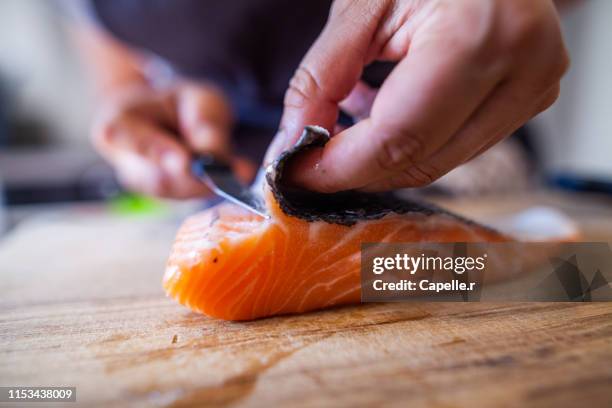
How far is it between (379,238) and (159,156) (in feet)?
4.38

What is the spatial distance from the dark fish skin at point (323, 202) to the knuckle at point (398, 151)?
128mm

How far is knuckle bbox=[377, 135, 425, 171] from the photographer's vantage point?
78cm

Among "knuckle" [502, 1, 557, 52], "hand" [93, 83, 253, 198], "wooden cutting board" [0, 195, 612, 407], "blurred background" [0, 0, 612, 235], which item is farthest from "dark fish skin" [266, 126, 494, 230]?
"blurred background" [0, 0, 612, 235]

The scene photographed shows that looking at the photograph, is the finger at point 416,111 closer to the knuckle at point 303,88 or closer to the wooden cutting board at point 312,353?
the knuckle at point 303,88

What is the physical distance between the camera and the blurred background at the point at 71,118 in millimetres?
3844

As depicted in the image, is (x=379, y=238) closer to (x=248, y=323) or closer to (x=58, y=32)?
(x=248, y=323)

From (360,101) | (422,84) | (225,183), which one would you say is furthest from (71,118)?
(422,84)

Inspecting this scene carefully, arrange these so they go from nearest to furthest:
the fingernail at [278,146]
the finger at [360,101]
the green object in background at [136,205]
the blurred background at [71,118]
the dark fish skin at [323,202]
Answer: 1. the dark fish skin at [323,202]
2. the fingernail at [278,146]
3. the finger at [360,101]
4. the green object in background at [136,205]
5. the blurred background at [71,118]

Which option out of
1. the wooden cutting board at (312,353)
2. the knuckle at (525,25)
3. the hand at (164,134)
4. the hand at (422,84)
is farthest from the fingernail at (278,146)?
the hand at (164,134)

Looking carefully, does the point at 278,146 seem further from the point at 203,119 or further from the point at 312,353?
the point at 203,119

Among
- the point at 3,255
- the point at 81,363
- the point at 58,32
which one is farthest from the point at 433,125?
the point at 58,32

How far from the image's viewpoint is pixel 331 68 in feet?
3.00

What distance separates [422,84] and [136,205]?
276 centimetres

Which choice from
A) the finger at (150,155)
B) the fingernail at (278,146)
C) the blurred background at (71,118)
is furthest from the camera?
the blurred background at (71,118)
